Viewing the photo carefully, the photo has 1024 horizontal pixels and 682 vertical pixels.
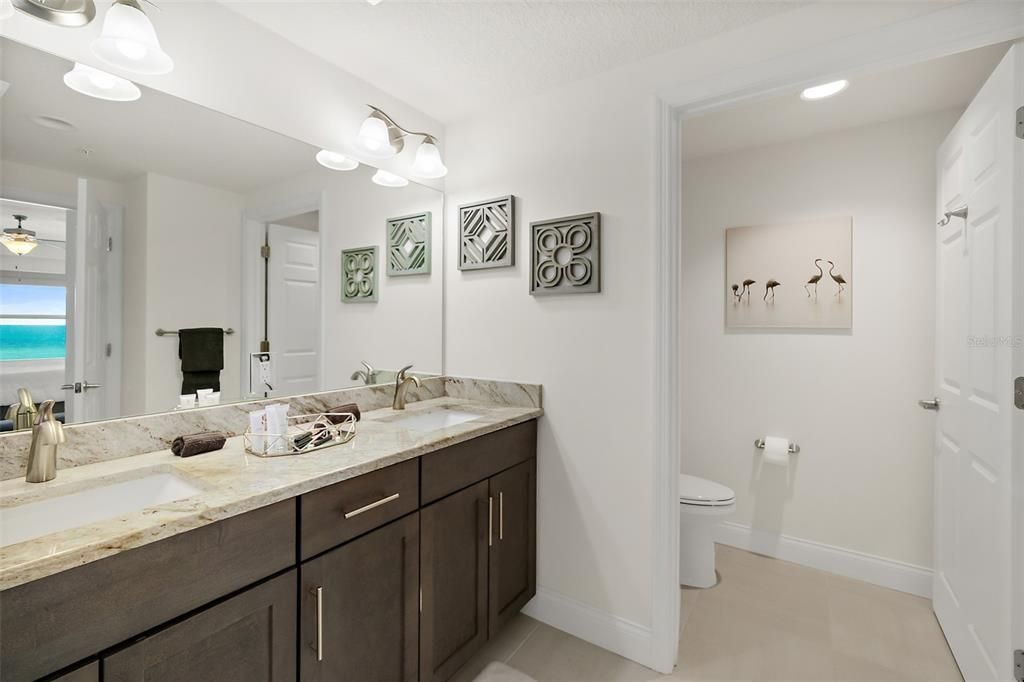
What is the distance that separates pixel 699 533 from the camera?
2.32 metres

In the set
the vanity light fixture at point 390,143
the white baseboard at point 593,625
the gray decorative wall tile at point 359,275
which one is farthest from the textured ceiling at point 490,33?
the white baseboard at point 593,625

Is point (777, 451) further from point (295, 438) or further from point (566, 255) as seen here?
point (295, 438)

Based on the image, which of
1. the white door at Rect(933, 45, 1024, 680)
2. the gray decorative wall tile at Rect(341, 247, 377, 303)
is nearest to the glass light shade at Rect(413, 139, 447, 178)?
the gray decorative wall tile at Rect(341, 247, 377, 303)

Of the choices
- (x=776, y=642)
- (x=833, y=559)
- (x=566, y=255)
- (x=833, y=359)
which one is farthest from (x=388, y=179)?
(x=833, y=559)

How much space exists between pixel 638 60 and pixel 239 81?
149 centimetres

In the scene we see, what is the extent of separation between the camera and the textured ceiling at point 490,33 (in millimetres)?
1534

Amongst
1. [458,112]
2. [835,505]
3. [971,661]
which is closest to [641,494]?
[971,661]

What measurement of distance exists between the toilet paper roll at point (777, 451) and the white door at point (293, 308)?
7.82 ft

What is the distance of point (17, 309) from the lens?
115 cm

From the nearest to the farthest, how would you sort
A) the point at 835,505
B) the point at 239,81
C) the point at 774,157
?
the point at 239,81 → the point at 835,505 → the point at 774,157

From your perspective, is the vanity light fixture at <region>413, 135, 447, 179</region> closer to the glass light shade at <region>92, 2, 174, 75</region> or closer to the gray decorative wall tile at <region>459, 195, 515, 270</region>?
the gray decorative wall tile at <region>459, 195, 515, 270</region>

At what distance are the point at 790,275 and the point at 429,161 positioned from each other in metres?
2.07

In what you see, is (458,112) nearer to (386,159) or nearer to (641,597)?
(386,159)

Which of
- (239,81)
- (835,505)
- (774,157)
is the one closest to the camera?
(239,81)
